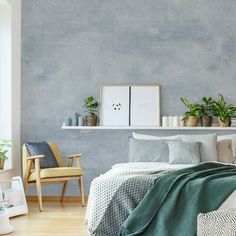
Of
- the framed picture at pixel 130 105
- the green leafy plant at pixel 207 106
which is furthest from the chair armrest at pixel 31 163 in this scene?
the green leafy plant at pixel 207 106

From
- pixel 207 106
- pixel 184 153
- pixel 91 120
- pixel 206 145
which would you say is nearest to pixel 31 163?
pixel 91 120

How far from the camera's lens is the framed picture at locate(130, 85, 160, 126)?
7.31 meters

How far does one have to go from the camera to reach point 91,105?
7.17 m

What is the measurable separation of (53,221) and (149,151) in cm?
165

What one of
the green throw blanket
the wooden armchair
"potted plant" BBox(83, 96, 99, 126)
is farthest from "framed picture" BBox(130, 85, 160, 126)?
the green throw blanket

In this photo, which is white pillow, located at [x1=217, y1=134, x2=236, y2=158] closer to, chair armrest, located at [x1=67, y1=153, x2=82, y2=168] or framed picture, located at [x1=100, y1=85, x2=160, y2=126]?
framed picture, located at [x1=100, y1=85, x2=160, y2=126]

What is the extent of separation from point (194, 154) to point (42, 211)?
201 cm

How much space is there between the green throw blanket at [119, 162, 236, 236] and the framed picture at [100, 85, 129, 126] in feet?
10.8

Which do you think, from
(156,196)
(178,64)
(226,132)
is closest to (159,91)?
(178,64)

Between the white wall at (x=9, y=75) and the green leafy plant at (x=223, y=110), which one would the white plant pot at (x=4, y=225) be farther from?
the green leafy plant at (x=223, y=110)

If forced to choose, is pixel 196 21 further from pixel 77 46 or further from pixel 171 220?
pixel 171 220

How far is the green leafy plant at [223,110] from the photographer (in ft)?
23.3

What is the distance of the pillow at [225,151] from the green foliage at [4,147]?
8.95 ft

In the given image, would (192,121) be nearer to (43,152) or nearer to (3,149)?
(43,152)
